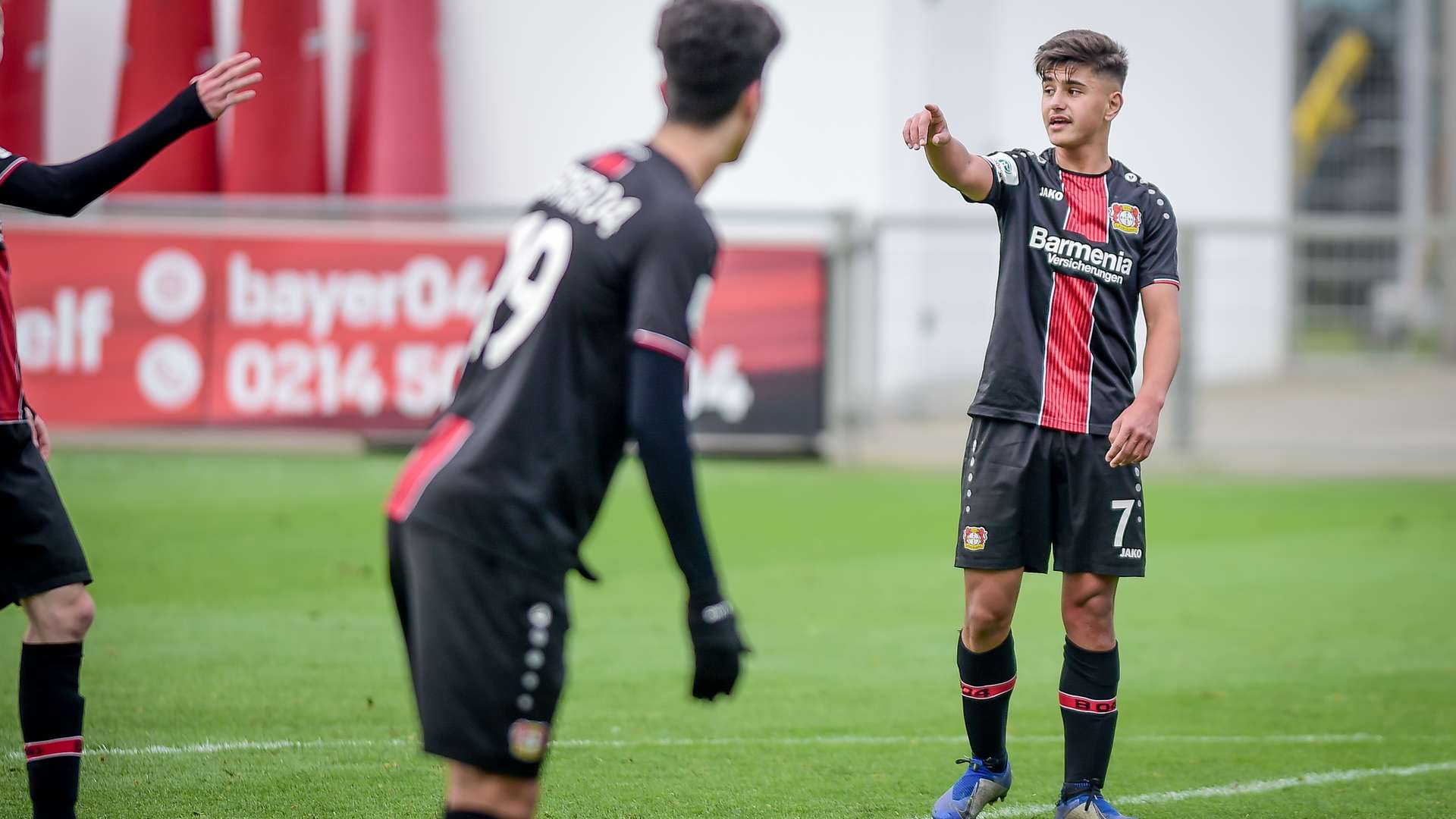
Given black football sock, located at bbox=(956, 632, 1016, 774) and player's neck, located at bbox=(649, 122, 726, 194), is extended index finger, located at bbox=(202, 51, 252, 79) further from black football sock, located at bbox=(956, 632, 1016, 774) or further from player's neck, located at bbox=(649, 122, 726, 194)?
black football sock, located at bbox=(956, 632, 1016, 774)

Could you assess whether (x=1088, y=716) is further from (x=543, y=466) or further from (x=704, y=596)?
(x=543, y=466)

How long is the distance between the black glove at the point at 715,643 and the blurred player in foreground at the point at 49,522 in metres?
1.96

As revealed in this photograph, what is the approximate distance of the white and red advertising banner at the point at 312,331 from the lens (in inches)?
496

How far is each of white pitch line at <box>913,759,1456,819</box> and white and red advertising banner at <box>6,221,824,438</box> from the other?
795 centimetres

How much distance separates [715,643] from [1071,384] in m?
1.95

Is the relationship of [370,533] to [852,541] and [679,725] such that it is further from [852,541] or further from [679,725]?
[679,725]

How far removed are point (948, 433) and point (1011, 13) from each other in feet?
24.5

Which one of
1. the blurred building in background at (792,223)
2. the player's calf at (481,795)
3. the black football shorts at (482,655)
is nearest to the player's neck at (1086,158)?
the black football shorts at (482,655)

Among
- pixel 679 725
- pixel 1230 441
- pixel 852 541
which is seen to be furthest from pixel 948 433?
pixel 679 725

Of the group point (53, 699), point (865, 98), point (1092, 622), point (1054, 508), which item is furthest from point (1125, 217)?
point (865, 98)

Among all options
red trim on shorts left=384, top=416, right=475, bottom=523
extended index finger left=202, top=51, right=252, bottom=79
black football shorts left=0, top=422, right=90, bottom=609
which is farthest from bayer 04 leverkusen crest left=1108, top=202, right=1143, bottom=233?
black football shorts left=0, top=422, right=90, bottom=609

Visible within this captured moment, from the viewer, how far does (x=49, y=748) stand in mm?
3982

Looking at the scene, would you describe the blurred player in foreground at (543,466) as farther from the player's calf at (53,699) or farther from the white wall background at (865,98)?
the white wall background at (865,98)

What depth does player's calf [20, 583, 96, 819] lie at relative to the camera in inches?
156
